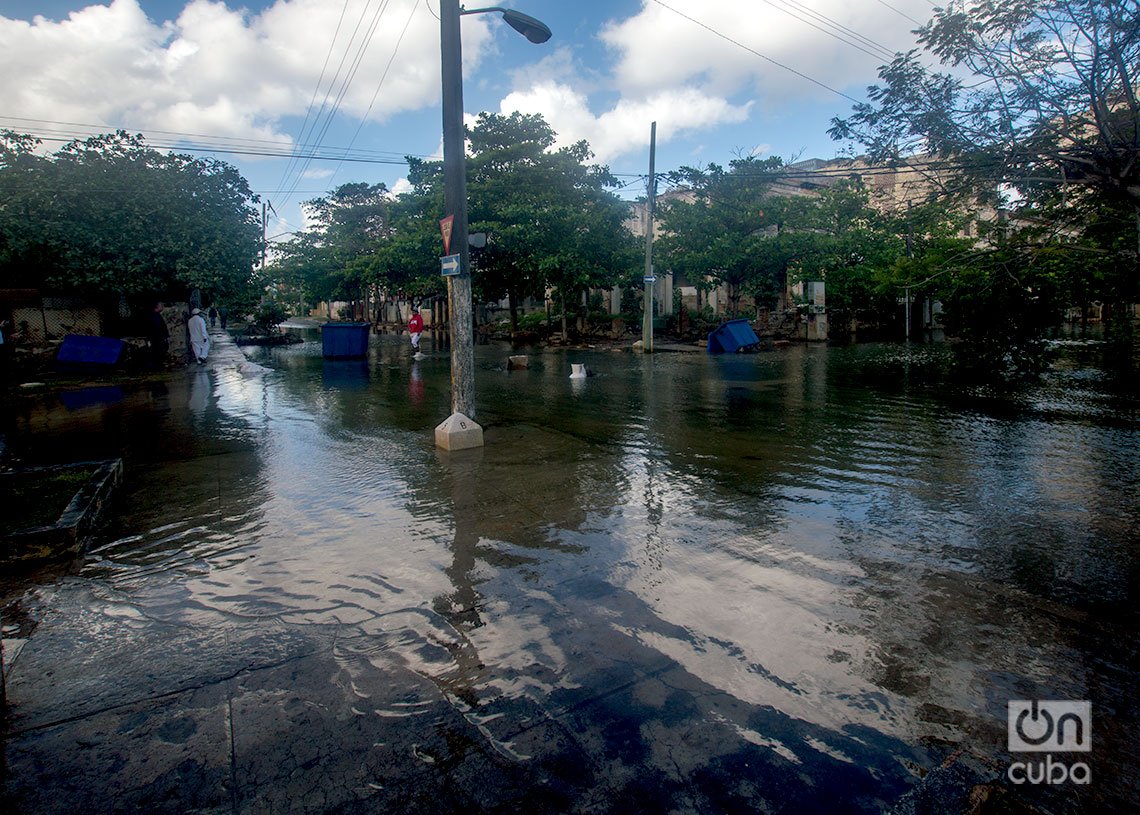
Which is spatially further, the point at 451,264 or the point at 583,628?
the point at 451,264

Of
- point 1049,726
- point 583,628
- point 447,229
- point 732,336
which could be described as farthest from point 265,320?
point 1049,726

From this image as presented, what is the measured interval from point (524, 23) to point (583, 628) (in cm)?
694

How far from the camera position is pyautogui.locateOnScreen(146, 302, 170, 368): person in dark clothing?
1925 cm

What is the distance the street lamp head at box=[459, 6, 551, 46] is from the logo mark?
7.59 metres

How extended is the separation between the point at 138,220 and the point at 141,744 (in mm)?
18343

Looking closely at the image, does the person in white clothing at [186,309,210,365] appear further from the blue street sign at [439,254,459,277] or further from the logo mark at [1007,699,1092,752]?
the logo mark at [1007,699,1092,752]

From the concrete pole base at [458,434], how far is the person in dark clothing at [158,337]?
16008mm

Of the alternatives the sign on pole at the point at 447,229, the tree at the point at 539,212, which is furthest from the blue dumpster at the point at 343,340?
the sign on pole at the point at 447,229

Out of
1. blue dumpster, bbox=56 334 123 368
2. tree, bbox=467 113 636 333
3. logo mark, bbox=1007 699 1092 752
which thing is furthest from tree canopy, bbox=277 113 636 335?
logo mark, bbox=1007 699 1092 752

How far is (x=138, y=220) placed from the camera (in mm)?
16750

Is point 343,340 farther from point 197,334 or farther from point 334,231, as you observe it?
point 334,231

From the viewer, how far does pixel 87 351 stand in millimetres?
16328

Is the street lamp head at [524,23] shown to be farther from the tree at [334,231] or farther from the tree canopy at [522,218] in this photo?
the tree at [334,231]

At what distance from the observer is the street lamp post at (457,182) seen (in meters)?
7.30
